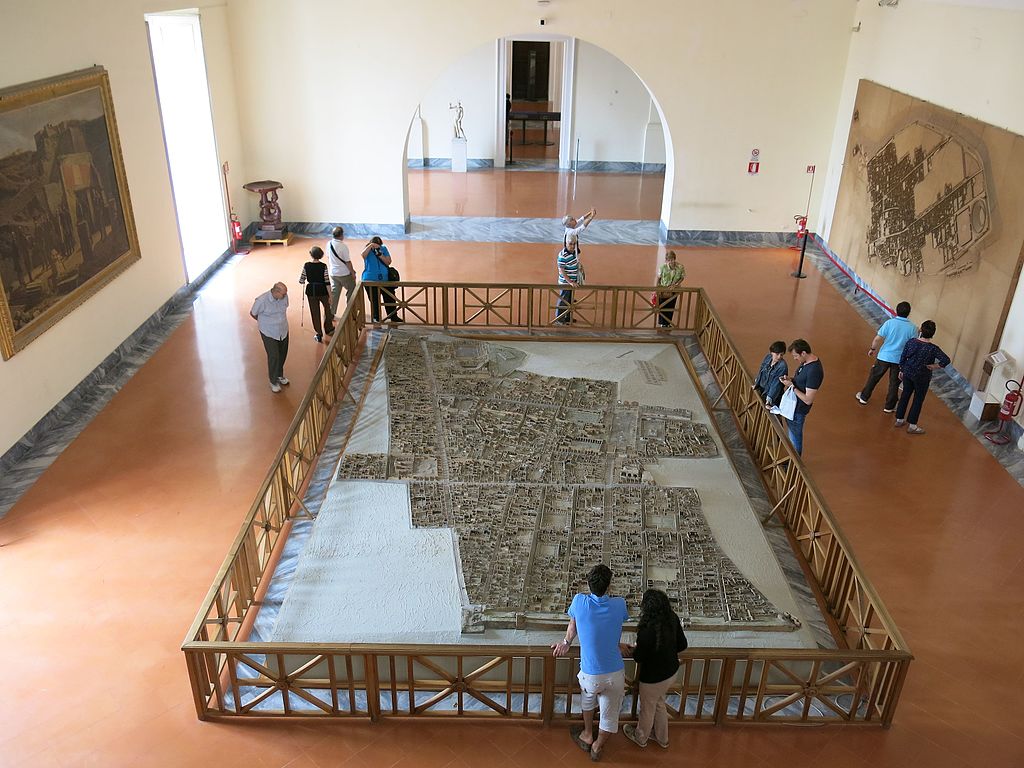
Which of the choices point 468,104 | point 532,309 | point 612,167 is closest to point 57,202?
point 532,309

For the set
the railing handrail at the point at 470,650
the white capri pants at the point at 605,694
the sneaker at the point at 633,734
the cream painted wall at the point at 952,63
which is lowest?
the sneaker at the point at 633,734

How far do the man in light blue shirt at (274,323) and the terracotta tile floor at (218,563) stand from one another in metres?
0.43

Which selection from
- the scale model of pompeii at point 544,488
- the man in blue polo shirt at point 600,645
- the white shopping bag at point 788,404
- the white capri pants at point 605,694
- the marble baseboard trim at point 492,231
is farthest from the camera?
the marble baseboard trim at point 492,231

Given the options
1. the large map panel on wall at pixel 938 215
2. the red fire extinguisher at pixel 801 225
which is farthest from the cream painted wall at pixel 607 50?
the large map panel on wall at pixel 938 215

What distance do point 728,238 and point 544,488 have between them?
399 inches

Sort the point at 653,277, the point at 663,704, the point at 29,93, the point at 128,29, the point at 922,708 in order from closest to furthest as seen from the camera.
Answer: the point at 663,704 < the point at 922,708 < the point at 29,93 < the point at 128,29 < the point at 653,277

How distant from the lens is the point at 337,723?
5.56 metres

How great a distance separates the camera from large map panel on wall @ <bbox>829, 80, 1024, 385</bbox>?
31.4 ft

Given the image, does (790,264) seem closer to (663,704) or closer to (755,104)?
(755,104)

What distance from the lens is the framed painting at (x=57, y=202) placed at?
8273 mm

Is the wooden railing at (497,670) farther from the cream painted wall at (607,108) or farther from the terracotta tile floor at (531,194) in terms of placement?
the cream painted wall at (607,108)

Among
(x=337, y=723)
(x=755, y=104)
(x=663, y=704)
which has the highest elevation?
(x=755, y=104)

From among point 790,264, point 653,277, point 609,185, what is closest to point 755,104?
point 790,264

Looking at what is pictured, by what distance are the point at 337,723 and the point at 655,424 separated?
16.1 feet
